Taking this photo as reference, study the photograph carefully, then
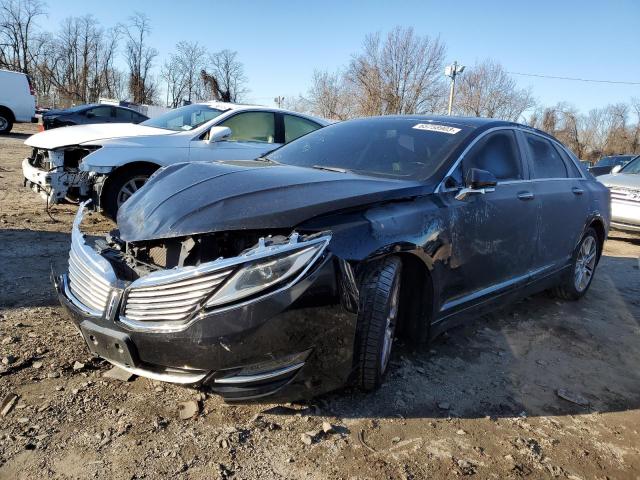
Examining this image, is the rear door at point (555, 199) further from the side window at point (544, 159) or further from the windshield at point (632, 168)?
the windshield at point (632, 168)

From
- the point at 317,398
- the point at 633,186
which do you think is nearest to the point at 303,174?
the point at 317,398

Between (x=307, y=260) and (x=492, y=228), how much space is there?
1.67 m

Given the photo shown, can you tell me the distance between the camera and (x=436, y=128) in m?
3.57

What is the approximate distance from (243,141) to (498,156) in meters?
3.80

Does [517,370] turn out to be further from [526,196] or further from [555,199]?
[555,199]

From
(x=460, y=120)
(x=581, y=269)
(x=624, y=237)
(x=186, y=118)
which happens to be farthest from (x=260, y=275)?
(x=624, y=237)

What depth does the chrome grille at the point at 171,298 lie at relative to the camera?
210cm

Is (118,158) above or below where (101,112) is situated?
below

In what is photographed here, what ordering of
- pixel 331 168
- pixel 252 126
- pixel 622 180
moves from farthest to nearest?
pixel 622 180 < pixel 252 126 < pixel 331 168

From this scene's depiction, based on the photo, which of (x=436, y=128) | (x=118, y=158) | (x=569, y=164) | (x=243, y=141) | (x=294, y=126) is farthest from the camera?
(x=294, y=126)

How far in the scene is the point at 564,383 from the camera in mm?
3209

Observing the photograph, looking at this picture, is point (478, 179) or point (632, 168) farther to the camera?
point (632, 168)

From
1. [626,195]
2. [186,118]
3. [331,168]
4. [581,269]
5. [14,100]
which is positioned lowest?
[581,269]

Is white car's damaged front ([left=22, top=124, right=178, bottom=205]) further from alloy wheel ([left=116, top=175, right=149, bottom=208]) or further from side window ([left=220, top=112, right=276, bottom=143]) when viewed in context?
side window ([left=220, top=112, right=276, bottom=143])
